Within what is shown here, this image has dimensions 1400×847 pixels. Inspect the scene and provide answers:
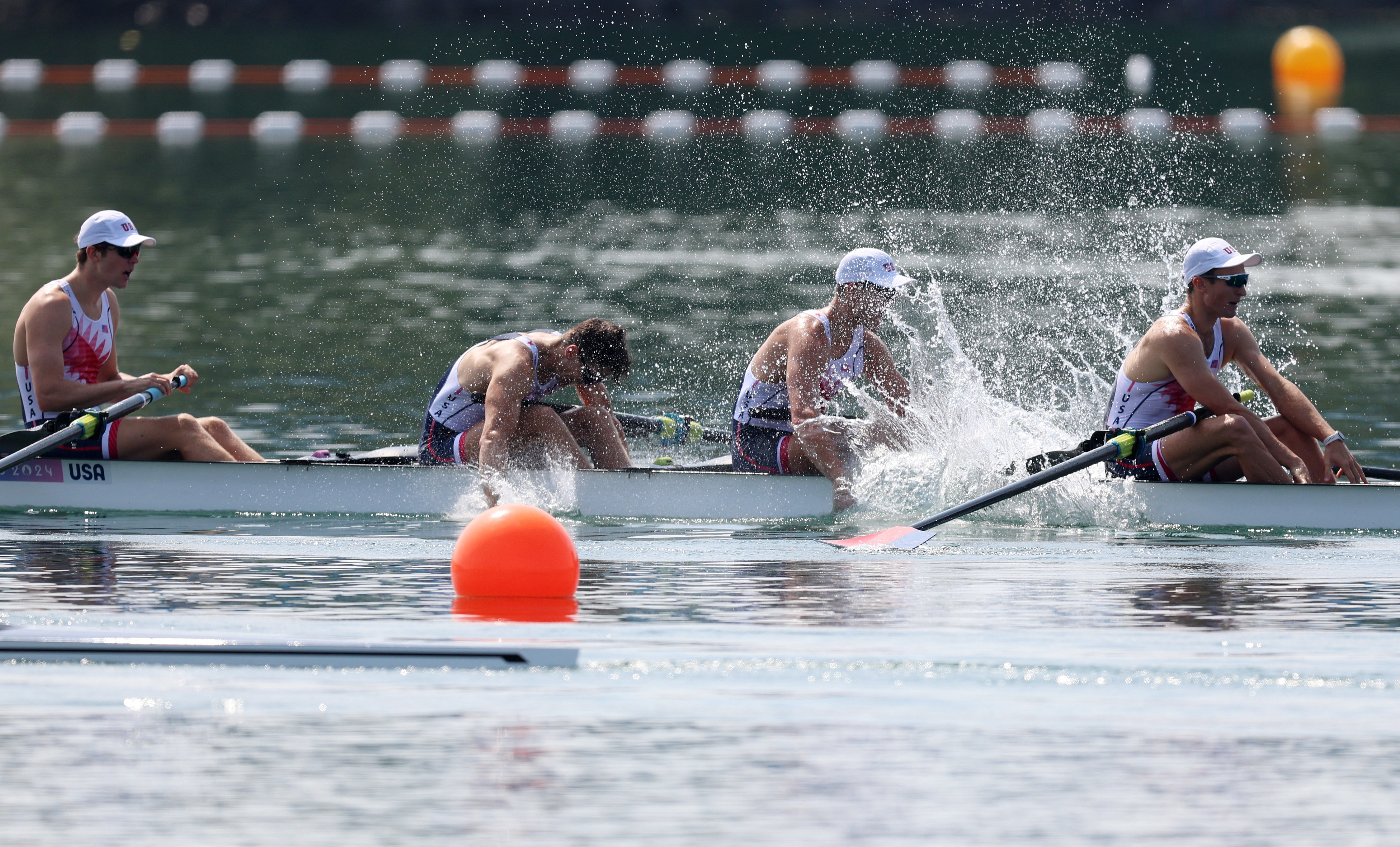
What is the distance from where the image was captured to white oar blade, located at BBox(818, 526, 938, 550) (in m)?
10.3

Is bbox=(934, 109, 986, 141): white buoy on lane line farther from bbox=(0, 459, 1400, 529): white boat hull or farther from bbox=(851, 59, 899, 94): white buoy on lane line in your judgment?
bbox=(0, 459, 1400, 529): white boat hull

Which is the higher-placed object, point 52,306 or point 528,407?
point 52,306

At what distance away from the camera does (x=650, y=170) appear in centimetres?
3120

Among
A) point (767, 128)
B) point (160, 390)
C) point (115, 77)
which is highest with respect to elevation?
point (115, 77)

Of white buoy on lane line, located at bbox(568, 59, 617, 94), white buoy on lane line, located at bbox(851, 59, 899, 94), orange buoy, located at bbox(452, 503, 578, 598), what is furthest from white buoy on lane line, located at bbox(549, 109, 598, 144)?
orange buoy, located at bbox(452, 503, 578, 598)

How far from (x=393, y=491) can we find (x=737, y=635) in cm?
371

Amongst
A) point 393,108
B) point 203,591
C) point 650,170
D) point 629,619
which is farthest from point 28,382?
point 393,108

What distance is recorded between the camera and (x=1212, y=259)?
10305 mm

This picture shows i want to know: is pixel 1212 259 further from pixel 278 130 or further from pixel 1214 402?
pixel 278 130

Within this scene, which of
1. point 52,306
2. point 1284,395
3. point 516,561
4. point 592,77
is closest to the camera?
point 516,561

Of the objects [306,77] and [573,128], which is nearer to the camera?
[573,128]

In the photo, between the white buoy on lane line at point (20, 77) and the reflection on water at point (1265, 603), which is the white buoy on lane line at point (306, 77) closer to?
the white buoy on lane line at point (20, 77)

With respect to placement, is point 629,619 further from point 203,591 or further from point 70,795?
point 70,795

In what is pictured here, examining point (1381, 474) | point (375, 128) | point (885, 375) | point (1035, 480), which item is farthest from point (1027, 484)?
point (375, 128)
